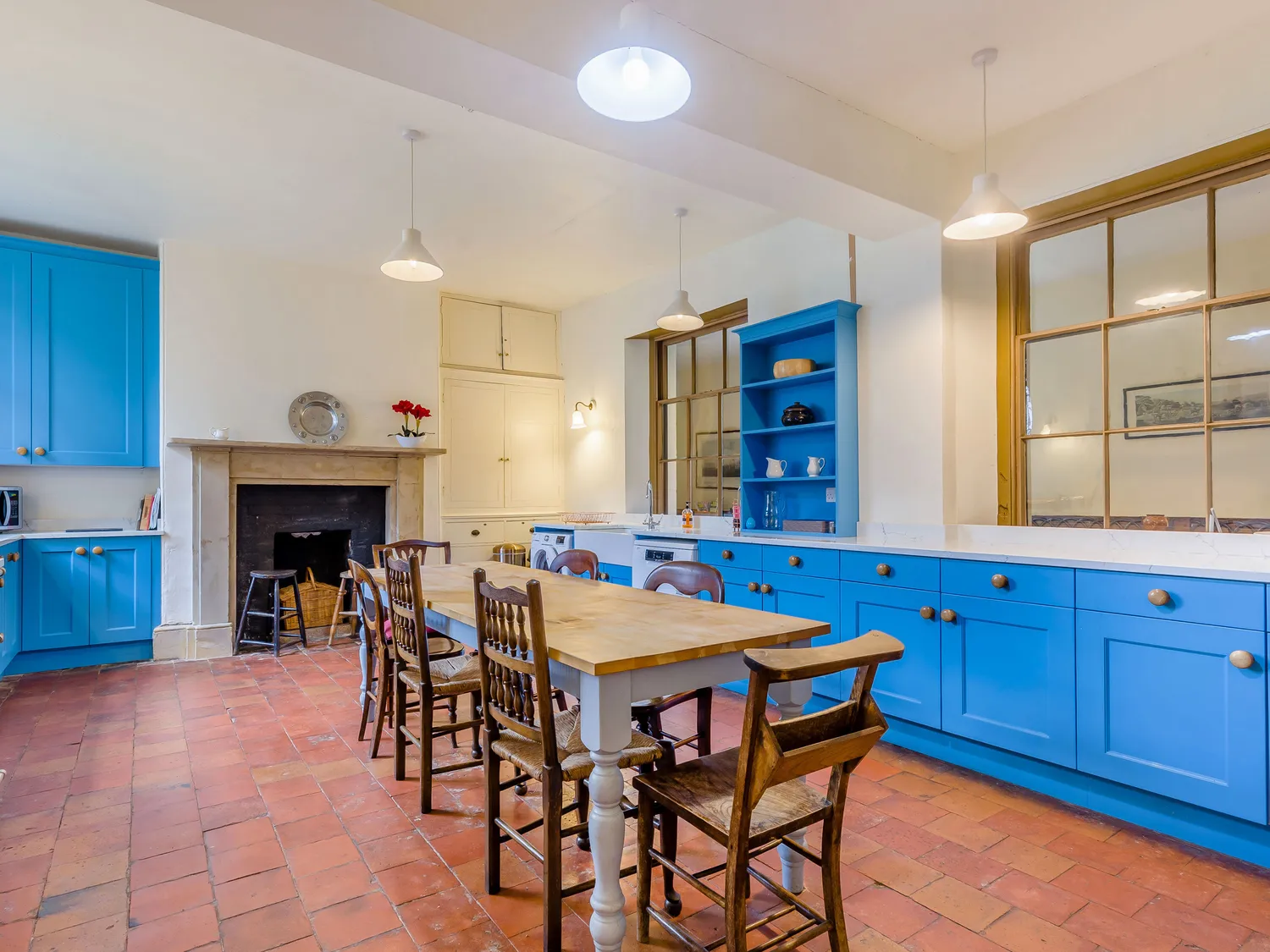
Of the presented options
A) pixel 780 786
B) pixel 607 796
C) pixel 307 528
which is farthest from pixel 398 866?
pixel 307 528

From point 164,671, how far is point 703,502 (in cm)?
396

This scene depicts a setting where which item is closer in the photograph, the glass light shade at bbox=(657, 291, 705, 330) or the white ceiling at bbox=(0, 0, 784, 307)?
the white ceiling at bbox=(0, 0, 784, 307)

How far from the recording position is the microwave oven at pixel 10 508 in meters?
4.60

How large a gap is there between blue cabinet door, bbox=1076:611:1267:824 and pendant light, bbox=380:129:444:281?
11.0 ft

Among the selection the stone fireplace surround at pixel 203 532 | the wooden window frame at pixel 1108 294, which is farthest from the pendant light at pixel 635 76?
the stone fireplace surround at pixel 203 532

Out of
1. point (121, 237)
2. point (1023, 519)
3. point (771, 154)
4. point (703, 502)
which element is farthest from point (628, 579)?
point (121, 237)

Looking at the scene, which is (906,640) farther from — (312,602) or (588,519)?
(312,602)

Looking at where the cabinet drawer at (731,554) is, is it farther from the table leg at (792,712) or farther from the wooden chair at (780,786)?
the wooden chair at (780,786)

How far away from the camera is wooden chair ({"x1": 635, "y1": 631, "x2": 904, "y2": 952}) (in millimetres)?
1362

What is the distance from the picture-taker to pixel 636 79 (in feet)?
6.04

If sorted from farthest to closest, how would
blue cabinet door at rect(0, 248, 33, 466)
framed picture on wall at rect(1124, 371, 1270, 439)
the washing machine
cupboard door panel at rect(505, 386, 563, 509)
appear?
cupboard door panel at rect(505, 386, 563, 509) → the washing machine → blue cabinet door at rect(0, 248, 33, 466) → framed picture on wall at rect(1124, 371, 1270, 439)

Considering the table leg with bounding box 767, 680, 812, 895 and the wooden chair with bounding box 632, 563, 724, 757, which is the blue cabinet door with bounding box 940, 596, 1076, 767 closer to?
the wooden chair with bounding box 632, 563, 724, 757

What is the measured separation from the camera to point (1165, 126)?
9.12 ft

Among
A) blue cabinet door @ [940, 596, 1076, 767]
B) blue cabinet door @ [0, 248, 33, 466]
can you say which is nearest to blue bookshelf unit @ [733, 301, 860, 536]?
blue cabinet door @ [940, 596, 1076, 767]
